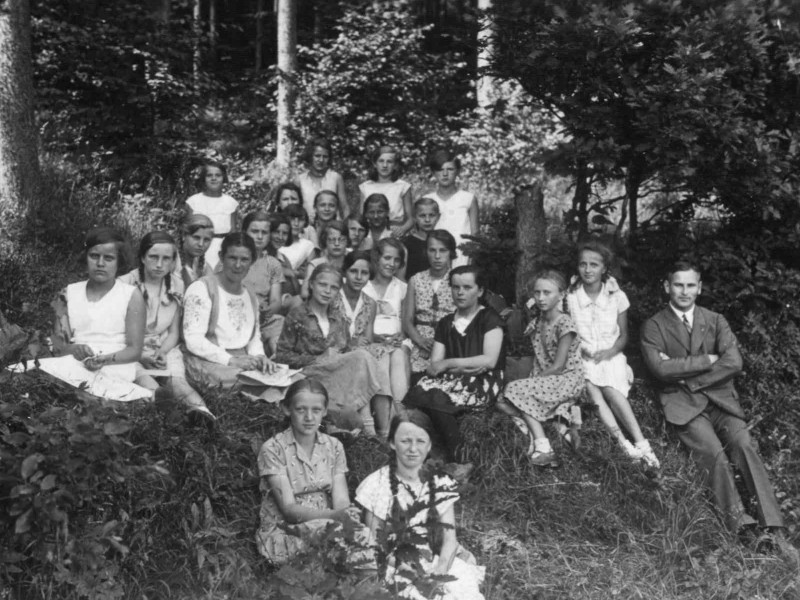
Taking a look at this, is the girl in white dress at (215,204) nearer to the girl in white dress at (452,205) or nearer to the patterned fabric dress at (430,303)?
the girl in white dress at (452,205)

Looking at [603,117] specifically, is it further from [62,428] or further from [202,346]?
[62,428]

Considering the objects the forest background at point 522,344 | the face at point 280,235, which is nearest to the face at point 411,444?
the forest background at point 522,344

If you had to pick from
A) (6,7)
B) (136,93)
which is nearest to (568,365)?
(6,7)

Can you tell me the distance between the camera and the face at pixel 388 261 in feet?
23.8

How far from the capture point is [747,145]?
681 cm

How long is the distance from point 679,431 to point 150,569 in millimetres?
3551

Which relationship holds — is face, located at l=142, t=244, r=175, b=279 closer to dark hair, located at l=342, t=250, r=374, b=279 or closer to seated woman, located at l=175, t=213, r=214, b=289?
seated woman, located at l=175, t=213, r=214, b=289

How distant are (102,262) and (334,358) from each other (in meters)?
1.56

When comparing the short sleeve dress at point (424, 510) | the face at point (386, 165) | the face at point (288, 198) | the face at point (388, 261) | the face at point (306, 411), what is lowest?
the short sleeve dress at point (424, 510)

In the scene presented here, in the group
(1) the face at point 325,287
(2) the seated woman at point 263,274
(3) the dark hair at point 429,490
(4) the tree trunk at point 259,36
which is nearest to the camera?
(3) the dark hair at point 429,490

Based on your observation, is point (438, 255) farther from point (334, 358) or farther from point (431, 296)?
point (334, 358)

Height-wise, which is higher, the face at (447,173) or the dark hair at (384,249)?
the face at (447,173)

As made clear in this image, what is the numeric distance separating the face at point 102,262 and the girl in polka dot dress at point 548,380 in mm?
2593

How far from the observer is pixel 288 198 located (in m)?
8.58
